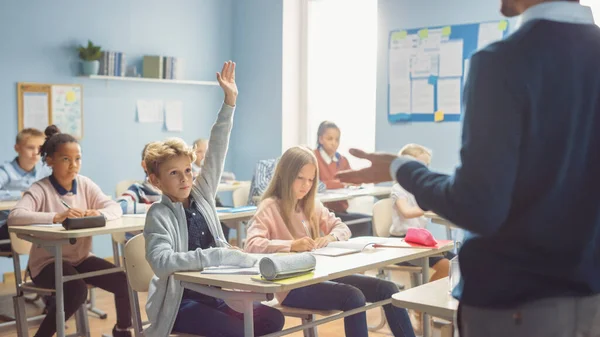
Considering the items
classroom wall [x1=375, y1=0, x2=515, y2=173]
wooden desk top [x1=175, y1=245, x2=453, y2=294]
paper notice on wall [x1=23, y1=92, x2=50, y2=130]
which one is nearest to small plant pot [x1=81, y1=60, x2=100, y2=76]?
paper notice on wall [x1=23, y1=92, x2=50, y2=130]

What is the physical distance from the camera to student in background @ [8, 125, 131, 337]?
377cm

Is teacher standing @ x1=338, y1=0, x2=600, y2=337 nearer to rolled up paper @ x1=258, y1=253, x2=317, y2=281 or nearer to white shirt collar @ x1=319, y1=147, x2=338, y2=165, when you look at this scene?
rolled up paper @ x1=258, y1=253, x2=317, y2=281

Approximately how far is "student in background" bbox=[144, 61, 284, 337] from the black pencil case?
849 mm

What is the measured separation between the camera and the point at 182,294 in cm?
272

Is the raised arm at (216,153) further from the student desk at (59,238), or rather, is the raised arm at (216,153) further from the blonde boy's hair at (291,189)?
the student desk at (59,238)

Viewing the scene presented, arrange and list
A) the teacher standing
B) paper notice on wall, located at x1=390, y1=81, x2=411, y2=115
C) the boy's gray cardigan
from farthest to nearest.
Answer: paper notice on wall, located at x1=390, y1=81, x2=411, y2=115 → the boy's gray cardigan → the teacher standing

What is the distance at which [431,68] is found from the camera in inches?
252

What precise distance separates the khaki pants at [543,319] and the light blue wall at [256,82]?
6.30m

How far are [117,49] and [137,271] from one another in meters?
4.31

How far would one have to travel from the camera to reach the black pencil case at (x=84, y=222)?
3.64 m

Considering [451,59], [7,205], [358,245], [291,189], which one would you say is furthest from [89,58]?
[358,245]

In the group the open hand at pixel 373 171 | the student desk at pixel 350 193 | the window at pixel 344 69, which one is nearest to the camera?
the open hand at pixel 373 171

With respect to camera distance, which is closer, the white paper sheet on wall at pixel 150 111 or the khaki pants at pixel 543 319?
the khaki pants at pixel 543 319

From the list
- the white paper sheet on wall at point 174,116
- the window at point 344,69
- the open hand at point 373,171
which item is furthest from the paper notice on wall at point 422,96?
the open hand at point 373,171
